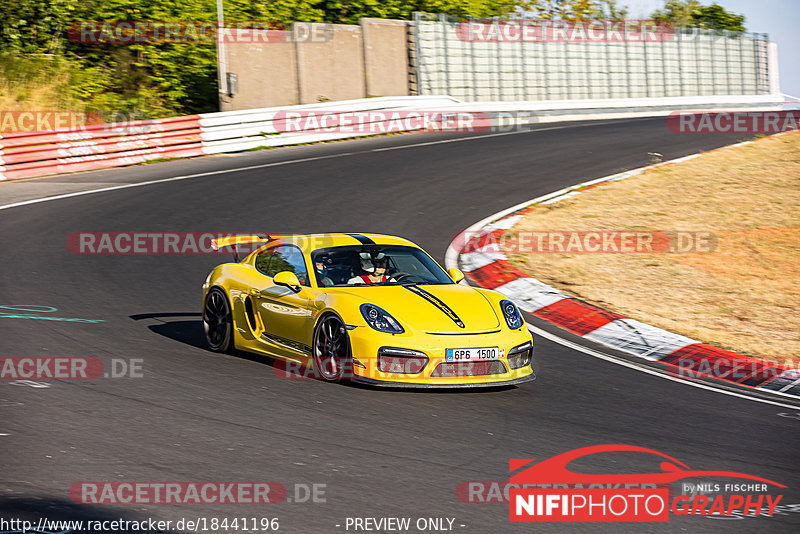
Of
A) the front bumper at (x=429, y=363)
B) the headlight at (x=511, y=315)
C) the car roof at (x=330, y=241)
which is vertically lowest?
the front bumper at (x=429, y=363)

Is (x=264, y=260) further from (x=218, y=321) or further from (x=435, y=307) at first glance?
(x=435, y=307)

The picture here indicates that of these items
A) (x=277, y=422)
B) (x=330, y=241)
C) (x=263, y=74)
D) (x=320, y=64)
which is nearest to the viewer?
(x=277, y=422)

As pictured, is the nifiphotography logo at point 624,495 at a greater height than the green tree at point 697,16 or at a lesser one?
lesser

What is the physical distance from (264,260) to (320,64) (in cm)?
2033

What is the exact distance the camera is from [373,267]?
8883 mm

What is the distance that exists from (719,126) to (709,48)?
453 inches

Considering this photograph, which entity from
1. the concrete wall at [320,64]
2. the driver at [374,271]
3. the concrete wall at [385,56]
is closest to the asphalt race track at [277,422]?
the driver at [374,271]

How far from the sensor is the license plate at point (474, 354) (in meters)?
7.67

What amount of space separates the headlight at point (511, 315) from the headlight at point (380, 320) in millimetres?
1026

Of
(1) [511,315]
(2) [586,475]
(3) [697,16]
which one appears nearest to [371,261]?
(1) [511,315]

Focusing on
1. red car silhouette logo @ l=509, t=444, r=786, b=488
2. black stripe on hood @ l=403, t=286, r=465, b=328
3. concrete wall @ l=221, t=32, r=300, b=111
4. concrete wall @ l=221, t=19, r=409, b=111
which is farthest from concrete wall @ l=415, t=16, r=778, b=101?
red car silhouette logo @ l=509, t=444, r=786, b=488

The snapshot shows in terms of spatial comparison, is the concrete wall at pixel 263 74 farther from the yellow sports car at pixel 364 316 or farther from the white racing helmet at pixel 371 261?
the white racing helmet at pixel 371 261

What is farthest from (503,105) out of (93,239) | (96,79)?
(93,239)

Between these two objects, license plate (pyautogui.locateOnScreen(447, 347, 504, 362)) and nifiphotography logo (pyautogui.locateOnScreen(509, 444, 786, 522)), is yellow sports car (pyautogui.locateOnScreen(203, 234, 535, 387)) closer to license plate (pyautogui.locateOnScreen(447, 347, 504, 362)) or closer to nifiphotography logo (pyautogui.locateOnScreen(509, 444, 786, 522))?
license plate (pyautogui.locateOnScreen(447, 347, 504, 362))
